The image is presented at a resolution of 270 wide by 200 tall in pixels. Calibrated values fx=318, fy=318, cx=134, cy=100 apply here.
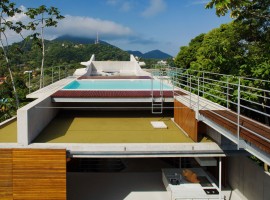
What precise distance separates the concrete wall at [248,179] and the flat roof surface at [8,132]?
5880mm

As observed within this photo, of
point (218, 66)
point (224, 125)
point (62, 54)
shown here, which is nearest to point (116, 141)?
point (224, 125)

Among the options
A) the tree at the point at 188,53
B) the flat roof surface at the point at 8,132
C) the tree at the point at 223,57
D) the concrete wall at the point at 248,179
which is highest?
the tree at the point at 188,53

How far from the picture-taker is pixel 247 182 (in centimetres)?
820

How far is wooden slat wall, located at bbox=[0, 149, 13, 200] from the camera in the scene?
706 centimetres

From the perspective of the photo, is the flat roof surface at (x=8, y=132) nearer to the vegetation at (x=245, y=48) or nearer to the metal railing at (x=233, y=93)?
the metal railing at (x=233, y=93)

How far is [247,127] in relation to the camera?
Result: 17.2 ft

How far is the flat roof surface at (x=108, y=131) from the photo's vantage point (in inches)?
314

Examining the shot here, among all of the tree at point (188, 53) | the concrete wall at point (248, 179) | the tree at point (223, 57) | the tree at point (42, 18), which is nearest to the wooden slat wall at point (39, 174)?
the concrete wall at point (248, 179)

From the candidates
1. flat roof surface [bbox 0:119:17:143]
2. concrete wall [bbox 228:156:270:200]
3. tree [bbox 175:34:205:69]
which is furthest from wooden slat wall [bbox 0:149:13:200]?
tree [bbox 175:34:205:69]

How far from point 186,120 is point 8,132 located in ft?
15.9

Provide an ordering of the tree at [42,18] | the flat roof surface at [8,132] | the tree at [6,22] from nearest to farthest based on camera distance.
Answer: the flat roof surface at [8,132] < the tree at [6,22] < the tree at [42,18]

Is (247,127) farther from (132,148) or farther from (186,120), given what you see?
(186,120)

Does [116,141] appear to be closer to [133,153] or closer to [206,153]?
[133,153]

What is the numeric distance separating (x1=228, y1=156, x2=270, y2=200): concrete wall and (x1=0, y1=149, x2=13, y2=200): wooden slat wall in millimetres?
5760
